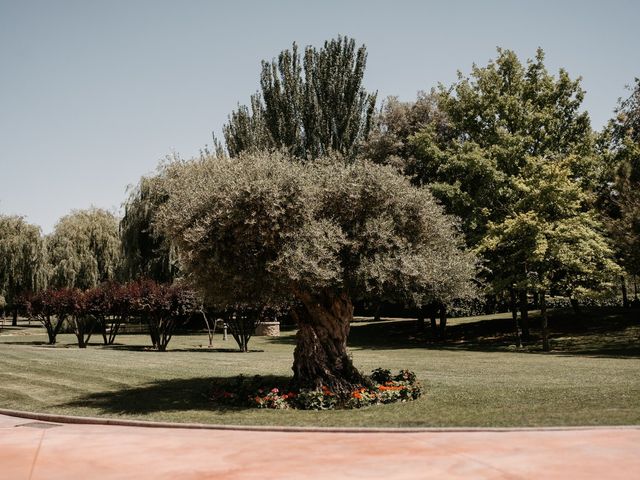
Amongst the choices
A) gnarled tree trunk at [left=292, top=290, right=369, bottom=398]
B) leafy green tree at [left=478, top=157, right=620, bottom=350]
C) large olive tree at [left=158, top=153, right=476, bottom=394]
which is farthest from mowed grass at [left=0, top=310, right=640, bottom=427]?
leafy green tree at [left=478, top=157, right=620, bottom=350]

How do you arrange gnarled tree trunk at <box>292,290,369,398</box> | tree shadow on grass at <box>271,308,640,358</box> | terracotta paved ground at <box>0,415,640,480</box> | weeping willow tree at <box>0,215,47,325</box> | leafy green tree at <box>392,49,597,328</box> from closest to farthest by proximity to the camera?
1. terracotta paved ground at <box>0,415,640,480</box>
2. gnarled tree trunk at <box>292,290,369,398</box>
3. tree shadow on grass at <box>271,308,640,358</box>
4. leafy green tree at <box>392,49,597,328</box>
5. weeping willow tree at <box>0,215,47,325</box>

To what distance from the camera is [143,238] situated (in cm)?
4581

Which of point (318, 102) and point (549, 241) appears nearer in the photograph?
point (549, 241)

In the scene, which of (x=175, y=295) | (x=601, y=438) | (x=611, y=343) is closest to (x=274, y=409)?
(x=601, y=438)

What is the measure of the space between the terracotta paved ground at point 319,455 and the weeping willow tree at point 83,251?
130 feet

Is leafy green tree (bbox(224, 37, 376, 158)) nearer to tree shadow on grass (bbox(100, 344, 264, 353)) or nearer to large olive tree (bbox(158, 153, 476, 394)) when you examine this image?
tree shadow on grass (bbox(100, 344, 264, 353))

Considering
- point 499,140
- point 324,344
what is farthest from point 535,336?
point 324,344

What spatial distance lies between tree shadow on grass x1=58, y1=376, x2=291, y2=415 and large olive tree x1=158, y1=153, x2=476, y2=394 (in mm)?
2435

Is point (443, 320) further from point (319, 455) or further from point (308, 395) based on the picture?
point (319, 455)

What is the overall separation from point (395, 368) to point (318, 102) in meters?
31.3

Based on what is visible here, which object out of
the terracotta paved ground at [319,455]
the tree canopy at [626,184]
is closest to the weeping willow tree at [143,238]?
the tree canopy at [626,184]

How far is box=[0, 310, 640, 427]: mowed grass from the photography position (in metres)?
13.5

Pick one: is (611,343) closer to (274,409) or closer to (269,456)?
(274,409)

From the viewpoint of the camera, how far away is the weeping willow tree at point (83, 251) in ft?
166
